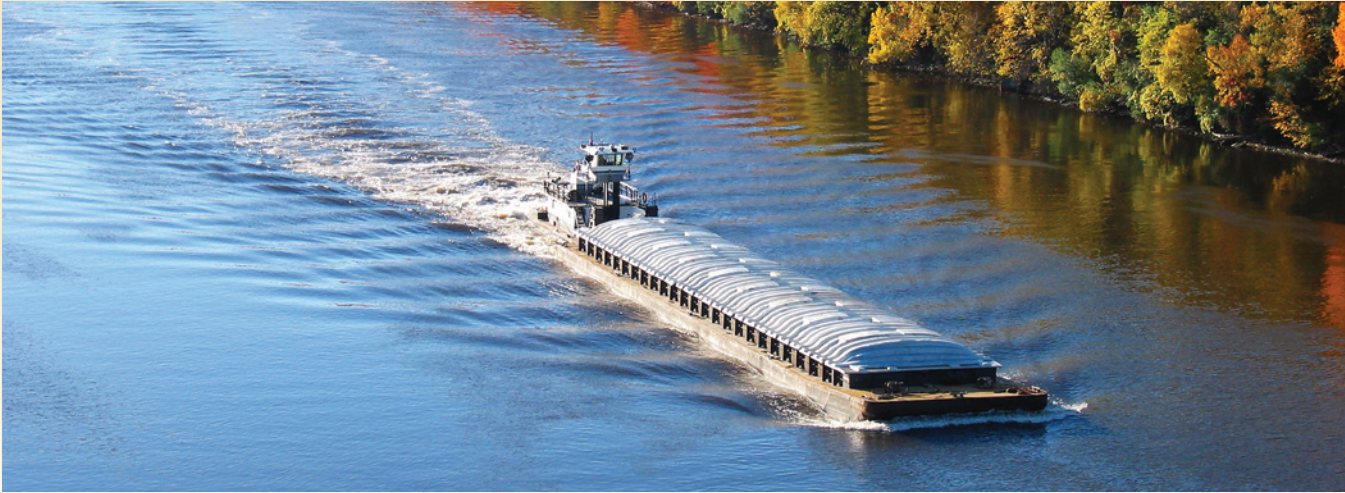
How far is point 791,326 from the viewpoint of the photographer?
5403cm

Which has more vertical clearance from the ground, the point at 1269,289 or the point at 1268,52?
the point at 1268,52

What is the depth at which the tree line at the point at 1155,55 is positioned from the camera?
93.9m

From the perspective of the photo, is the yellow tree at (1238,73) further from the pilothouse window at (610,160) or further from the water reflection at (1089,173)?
the pilothouse window at (610,160)

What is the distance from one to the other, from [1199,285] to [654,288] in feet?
79.6

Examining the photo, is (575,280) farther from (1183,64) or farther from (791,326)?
(1183,64)

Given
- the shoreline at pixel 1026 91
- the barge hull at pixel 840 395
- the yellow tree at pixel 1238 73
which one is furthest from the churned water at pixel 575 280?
the yellow tree at pixel 1238 73

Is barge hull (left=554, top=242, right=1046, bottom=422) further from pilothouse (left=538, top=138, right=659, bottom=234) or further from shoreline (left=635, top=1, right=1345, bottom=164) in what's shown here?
shoreline (left=635, top=1, right=1345, bottom=164)

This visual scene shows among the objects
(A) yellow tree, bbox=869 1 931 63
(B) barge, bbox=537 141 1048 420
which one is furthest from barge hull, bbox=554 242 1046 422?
(A) yellow tree, bbox=869 1 931 63

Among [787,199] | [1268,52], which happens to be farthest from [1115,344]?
[1268,52]

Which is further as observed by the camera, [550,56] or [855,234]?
[550,56]

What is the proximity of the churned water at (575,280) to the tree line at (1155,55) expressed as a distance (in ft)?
8.63

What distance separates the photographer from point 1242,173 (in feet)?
296

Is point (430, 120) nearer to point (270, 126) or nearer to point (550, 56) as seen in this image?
point (270, 126)

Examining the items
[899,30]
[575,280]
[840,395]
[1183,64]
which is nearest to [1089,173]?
[1183,64]
